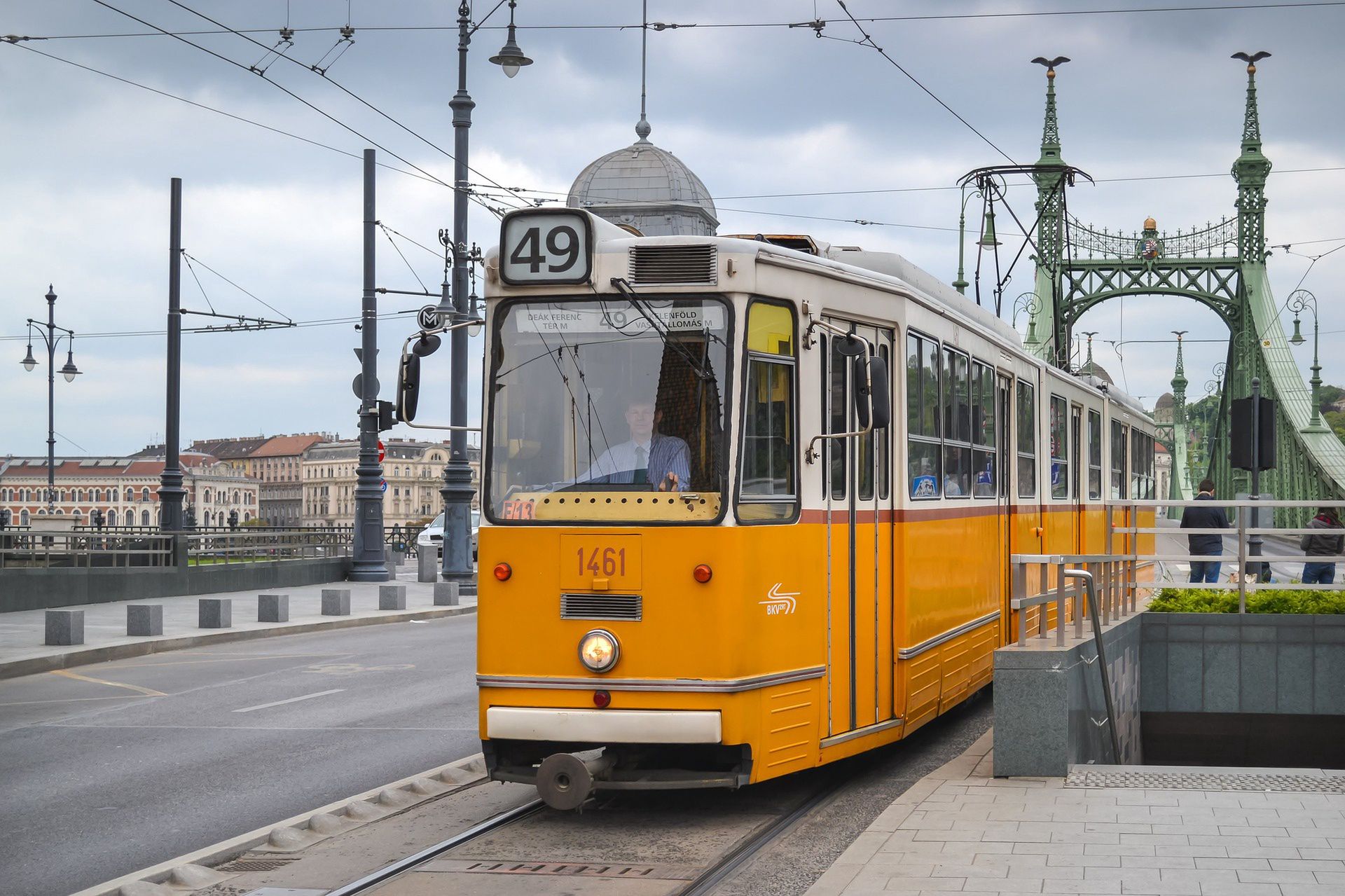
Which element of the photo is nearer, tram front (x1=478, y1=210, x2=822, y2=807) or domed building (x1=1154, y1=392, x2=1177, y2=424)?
tram front (x1=478, y1=210, x2=822, y2=807)

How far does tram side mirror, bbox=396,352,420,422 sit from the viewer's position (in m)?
8.62

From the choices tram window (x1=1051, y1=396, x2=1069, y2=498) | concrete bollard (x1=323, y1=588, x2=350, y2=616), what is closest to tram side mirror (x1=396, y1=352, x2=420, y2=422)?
tram window (x1=1051, y1=396, x2=1069, y2=498)

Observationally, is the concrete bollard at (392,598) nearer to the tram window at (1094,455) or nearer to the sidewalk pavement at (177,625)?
the sidewalk pavement at (177,625)

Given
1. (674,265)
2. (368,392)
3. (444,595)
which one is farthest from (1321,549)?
(368,392)

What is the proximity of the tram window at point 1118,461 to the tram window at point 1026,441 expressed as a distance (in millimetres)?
5678

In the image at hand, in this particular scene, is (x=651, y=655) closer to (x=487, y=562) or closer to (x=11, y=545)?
(x=487, y=562)

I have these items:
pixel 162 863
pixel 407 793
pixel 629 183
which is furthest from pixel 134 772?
pixel 629 183

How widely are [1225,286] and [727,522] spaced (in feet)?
193

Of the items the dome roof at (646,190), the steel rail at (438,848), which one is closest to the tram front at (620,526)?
the steel rail at (438,848)

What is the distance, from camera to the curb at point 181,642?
16641 mm

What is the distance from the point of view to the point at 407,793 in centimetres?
894

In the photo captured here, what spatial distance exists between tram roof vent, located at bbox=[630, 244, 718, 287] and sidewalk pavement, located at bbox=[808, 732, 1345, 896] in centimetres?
295

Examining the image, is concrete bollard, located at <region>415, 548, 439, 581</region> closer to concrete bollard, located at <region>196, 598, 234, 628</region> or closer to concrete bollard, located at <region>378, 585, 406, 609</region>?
concrete bollard, located at <region>378, 585, 406, 609</region>

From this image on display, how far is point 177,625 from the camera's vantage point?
2170cm
